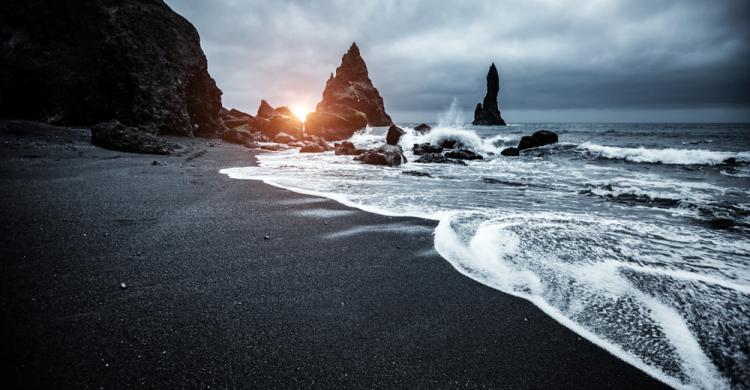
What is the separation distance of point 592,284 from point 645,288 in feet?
1.11

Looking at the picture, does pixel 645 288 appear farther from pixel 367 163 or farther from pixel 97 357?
pixel 367 163

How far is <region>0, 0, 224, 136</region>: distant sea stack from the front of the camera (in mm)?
11820

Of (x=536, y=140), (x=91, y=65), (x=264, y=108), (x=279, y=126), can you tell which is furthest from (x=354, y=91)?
(x=91, y=65)

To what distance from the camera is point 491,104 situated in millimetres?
108250

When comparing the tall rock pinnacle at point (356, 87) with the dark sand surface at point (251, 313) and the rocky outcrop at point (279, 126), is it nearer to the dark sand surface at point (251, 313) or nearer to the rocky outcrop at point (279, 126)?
the rocky outcrop at point (279, 126)

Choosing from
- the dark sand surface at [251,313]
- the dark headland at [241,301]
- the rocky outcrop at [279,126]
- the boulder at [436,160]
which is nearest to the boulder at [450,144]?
the boulder at [436,160]

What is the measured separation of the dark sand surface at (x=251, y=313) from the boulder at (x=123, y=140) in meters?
6.24

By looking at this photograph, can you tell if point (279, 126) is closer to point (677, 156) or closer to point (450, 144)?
point (450, 144)

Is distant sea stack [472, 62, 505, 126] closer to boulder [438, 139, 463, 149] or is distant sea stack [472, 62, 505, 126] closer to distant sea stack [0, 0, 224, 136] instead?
boulder [438, 139, 463, 149]

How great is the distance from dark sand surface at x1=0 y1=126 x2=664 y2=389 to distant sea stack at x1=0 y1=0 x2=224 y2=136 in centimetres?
1352

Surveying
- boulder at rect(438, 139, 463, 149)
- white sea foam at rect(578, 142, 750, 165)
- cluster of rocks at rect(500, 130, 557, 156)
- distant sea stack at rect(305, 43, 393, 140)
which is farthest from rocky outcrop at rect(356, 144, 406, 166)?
distant sea stack at rect(305, 43, 393, 140)

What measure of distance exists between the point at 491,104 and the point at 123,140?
115909mm

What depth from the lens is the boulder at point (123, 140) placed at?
333 inches

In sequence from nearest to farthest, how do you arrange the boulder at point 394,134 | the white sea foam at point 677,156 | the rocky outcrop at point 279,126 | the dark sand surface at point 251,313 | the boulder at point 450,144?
1. the dark sand surface at point 251,313
2. the white sea foam at point 677,156
3. the boulder at point 450,144
4. the boulder at point 394,134
5. the rocky outcrop at point 279,126
